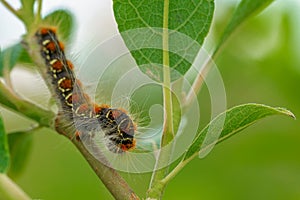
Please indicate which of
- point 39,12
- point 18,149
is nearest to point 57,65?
point 39,12

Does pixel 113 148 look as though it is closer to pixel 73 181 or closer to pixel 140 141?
pixel 140 141

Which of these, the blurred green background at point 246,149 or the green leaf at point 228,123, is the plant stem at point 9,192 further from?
the blurred green background at point 246,149

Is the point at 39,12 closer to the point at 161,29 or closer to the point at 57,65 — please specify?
the point at 57,65

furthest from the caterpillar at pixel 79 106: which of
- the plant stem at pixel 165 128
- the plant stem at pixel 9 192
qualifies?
the plant stem at pixel 9 192

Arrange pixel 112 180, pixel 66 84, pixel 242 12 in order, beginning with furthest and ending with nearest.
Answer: pixel 242 12 → pixel 66 84 → pixel 112 180

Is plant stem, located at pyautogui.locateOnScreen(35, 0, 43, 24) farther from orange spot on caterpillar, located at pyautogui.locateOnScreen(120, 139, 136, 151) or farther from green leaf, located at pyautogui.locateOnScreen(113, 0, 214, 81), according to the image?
orange spot on caterpillar, located at pyautogui.locateOnScreen(120, 139, 136, 151)

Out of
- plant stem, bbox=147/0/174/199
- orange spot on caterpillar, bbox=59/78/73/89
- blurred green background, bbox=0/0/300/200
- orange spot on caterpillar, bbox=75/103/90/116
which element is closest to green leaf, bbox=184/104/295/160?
plant stem, bbox=147/0/174/199
